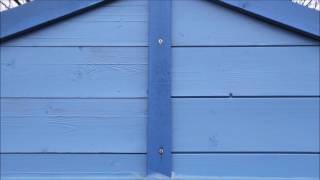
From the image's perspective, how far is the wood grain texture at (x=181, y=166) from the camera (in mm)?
1620

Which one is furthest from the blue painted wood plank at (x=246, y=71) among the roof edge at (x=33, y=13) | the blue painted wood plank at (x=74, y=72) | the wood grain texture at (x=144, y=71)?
the roof edge at (x=33, y=13)

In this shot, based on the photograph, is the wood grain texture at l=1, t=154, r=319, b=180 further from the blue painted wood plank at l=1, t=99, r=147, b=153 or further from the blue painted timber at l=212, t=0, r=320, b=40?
the blue painted timber at l=212, t=0, r=320, b=40

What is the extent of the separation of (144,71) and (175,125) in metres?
0.23

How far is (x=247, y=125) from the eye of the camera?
1627mm

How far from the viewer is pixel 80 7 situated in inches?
63.6

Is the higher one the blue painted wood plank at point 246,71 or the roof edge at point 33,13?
the roof edge at point 33,13

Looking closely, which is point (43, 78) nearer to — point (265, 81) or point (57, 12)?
point (57, 12)

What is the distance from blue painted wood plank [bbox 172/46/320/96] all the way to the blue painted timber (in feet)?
0.28

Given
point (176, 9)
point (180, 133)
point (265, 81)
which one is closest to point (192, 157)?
point (180, 133)

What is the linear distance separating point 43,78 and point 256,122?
0.81 meters

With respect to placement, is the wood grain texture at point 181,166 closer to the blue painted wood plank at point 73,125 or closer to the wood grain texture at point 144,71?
the blue painted wood plank at point 73,125

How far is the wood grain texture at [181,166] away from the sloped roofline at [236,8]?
47cm

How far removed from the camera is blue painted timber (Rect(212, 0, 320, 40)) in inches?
62.7

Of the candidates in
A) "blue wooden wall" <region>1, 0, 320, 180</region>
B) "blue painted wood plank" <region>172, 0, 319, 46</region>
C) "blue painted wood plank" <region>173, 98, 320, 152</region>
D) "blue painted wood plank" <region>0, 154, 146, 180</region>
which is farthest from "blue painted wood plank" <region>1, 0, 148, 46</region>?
"blue painted wood plank" <region>0, 154, 146, 180</region>
